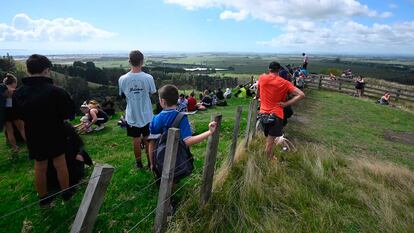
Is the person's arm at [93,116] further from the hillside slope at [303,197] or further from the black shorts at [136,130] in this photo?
the hillside slope at [303,197]

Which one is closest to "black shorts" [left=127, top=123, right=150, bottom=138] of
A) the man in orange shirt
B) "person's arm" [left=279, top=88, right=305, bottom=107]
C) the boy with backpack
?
the boy with backpack

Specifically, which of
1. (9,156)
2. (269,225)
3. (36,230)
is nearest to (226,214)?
(269,225)

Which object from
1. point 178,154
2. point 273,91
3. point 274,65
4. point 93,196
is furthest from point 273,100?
point 93,196

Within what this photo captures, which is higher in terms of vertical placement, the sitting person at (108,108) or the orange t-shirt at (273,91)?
the orange t-shirt at (273,91)

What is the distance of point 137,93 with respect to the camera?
190 inches

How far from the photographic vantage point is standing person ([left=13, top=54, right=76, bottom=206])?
142 inches

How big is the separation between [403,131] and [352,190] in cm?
949

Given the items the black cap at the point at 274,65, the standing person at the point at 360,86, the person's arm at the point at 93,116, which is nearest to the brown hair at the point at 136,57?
the black cap at the point at 274,65

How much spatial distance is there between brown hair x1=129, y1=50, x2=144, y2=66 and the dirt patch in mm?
9477

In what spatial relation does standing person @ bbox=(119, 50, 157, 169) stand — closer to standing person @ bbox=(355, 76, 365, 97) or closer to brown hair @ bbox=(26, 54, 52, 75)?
brown hair @ bbox=(26, 54, 52, 75)

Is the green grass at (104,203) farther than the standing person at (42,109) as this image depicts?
Yes

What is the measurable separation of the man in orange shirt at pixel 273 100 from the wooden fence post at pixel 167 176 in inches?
116

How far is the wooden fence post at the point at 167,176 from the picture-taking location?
2826 mm

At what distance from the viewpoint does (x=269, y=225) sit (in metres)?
3.56
